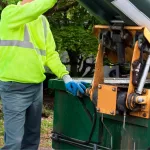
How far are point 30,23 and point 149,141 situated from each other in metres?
1.67

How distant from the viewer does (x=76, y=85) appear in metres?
3.82

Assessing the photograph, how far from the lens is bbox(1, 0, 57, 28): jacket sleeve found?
3.88m

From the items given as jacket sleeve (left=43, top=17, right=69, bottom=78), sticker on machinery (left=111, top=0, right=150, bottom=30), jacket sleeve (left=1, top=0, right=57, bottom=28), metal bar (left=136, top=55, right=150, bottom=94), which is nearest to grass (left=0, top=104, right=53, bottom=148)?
jacket sleeve (left=43, top=17, right=69, bottom=78)

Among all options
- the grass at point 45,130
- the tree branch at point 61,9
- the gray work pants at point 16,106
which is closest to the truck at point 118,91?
the gray work pants at point 16,106

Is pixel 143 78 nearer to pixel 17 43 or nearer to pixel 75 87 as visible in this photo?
pixel 75 87

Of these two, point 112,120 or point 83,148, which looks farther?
point 83,148

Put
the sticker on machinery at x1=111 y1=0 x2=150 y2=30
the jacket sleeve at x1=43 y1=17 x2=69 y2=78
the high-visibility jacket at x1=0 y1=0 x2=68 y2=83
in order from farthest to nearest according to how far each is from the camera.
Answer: the jacket sleeve at x1=43 y1=17 x2=69 y2=78 → the high-visibility jacket at x1=0 y1=0 x2=68 y2=83 → the sticker on machinery at x1=111 y1=0 x2=150 y2=30

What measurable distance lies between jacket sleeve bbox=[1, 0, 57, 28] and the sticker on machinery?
871 millimetres

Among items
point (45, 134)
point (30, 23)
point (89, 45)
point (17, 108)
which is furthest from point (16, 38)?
point (89, 45)

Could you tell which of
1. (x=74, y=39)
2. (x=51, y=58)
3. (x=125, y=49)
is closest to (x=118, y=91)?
(x=125, y=49)

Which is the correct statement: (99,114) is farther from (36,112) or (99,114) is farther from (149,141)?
(36,112)

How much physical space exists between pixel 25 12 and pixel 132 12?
1.18 meters

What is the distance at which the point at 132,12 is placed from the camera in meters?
3.13

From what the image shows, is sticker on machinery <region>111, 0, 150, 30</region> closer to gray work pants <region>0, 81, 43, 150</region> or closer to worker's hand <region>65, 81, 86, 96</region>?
worker's hand <region>65, 81, 86, 96</region>
